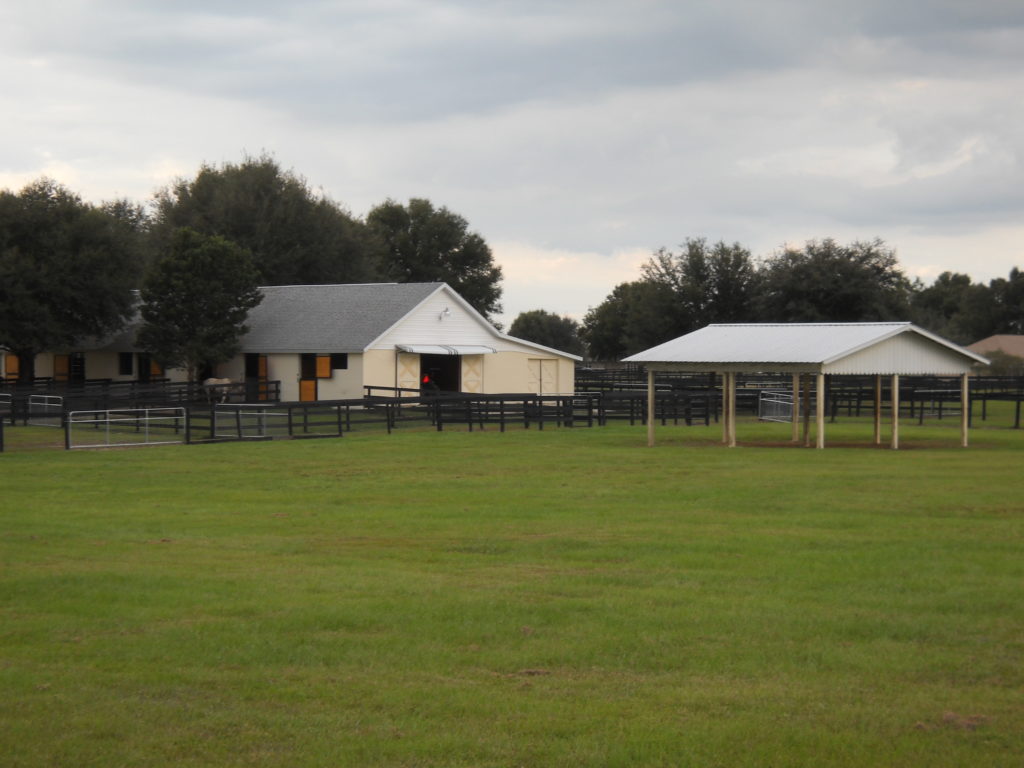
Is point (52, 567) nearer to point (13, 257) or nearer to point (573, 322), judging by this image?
point (13, 257)

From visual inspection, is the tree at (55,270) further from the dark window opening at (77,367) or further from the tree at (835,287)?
the tree at (835,287)

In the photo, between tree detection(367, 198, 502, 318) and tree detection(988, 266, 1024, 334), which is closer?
tree detection(367, 198, 502, 318)

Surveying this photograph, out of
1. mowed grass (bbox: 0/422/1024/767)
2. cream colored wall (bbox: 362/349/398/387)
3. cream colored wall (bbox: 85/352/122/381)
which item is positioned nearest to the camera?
mowed grass (bbox: 0/422/1024/767)

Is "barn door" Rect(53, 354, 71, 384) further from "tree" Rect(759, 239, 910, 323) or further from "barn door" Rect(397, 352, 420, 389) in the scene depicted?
"tree" Rect(759, 239, 910, 323)

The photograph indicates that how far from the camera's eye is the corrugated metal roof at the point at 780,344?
1138 inches

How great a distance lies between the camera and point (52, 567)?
467 inches

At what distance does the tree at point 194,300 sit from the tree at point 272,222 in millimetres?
17474

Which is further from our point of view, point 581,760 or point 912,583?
point 912,583

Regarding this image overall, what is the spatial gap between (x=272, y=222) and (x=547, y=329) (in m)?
58.5

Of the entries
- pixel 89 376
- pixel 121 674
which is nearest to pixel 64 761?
pixel 121 674

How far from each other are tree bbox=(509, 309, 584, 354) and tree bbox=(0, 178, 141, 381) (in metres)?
71.4

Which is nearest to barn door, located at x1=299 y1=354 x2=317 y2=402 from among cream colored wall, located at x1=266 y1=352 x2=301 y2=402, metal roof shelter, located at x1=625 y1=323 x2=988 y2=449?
cream colored wall, located at x1=266 y1=352 x2=301 y2=402

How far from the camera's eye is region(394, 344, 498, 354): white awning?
161 feet

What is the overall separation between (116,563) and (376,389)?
→ 34.8m
